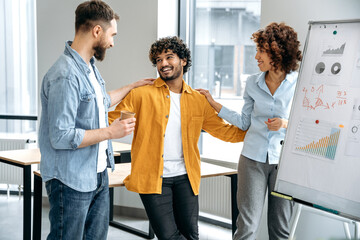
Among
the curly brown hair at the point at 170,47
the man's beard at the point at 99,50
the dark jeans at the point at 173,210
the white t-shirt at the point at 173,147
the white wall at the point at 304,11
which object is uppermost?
the white wall at the point at 304,11

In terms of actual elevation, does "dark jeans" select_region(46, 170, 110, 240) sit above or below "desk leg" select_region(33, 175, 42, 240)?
above

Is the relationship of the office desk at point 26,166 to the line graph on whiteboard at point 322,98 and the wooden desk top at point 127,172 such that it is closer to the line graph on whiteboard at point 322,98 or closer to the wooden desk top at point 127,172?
the wooden desk top at point 127,172

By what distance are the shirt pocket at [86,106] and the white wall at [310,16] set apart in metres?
1.82

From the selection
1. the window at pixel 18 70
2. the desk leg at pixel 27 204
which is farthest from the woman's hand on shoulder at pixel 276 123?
the window at pixel 18 70

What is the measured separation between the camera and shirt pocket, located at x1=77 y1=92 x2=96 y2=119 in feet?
6.46

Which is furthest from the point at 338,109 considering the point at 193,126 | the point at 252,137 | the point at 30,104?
the point at 30,104

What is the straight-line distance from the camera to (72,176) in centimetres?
194

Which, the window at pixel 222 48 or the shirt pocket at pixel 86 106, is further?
the window at pixel 222 48

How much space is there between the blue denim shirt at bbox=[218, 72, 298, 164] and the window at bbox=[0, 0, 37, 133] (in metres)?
3.35

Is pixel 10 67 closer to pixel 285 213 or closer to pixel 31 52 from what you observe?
pixel 31 52

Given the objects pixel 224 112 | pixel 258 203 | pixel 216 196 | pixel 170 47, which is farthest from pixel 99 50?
pixel 216 196

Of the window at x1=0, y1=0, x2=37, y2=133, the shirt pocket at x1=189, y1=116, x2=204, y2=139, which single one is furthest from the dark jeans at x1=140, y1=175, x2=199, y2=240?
the window at x1=0, y1=0, x2=37, y2=133

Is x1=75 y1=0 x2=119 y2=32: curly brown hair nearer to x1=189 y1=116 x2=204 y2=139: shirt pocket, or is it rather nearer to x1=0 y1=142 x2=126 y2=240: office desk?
x1=189 y1=116 x2=204 y2=139: shirt pocket

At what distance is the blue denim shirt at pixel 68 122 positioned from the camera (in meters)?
1.87
